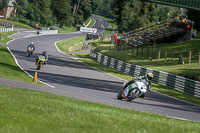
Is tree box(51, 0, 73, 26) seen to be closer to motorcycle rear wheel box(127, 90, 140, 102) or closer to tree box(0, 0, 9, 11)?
tree box(0, 0, 9, 11)

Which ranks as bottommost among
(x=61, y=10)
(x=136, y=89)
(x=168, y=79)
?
(x=168, y=79)

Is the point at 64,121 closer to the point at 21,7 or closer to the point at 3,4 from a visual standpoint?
the point at 3,4

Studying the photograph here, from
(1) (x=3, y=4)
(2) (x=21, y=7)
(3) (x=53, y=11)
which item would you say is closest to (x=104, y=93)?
(1) (x=3, y=4)

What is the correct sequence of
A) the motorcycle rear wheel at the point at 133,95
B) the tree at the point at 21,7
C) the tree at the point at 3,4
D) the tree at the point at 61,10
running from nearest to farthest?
the motorcycle rear wheel at the point at 133,95, the tree at the point at 3,4, the tree at the point at 21,7, the tree at the point at 61,10

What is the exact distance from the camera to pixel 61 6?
13088 cm

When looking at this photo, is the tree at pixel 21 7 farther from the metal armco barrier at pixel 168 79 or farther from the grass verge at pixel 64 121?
the grass verge at pixel 64 121

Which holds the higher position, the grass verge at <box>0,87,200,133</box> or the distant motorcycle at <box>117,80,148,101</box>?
the grass verge at <box>0,87,200,133</box>

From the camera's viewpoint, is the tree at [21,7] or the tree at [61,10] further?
the tree at [61,10]

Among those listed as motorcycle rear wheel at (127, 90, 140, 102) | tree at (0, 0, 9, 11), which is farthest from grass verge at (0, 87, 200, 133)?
tree at (0, 0, 9, 11)

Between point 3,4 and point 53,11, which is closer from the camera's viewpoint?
point 3,4

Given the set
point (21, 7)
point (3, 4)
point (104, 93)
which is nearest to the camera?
point (104, 93)

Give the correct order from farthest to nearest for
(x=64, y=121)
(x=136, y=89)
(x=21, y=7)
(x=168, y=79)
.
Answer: (x=21, y=7), (x=168, y=79), (x=136, y=89), (x=64, y=121)

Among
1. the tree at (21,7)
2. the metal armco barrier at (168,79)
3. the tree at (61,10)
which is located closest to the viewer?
the metal armco barrier at (168,79)

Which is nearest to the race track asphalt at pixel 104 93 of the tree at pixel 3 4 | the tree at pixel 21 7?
the tree at pixel 3 4
